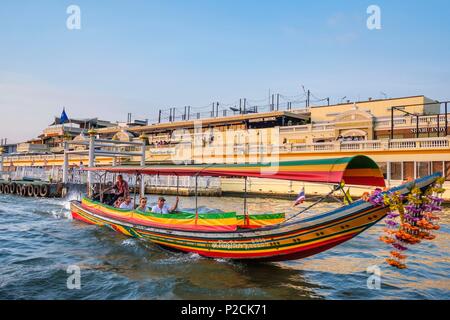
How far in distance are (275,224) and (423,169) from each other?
2223 centimetres

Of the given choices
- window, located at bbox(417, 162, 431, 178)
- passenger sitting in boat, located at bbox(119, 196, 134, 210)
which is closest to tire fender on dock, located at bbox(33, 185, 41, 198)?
passenger sitting in boat, located at bbox(119, 196, 134, 210)

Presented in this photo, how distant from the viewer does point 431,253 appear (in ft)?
42.6

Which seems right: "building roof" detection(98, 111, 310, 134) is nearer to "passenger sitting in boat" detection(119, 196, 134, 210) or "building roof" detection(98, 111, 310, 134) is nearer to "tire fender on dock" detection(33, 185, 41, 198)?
"tire fender on dock" detection(33, 185, 41, 198)

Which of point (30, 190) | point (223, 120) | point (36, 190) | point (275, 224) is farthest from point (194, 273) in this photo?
point (223, 120)

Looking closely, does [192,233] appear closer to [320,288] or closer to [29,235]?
[320,288]

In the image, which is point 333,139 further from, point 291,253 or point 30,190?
point 291,253

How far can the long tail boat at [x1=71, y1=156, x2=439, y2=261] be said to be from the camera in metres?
8.53

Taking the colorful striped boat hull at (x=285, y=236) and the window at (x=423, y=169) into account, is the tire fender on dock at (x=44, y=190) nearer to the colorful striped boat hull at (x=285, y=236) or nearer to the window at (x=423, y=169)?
the colorful striped boat hull at (x=285, y=236)

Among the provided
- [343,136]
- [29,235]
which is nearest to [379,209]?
[29,235]

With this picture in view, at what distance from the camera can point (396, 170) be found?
30031mm

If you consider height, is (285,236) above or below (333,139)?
below

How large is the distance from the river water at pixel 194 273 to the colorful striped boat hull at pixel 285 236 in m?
0.42
